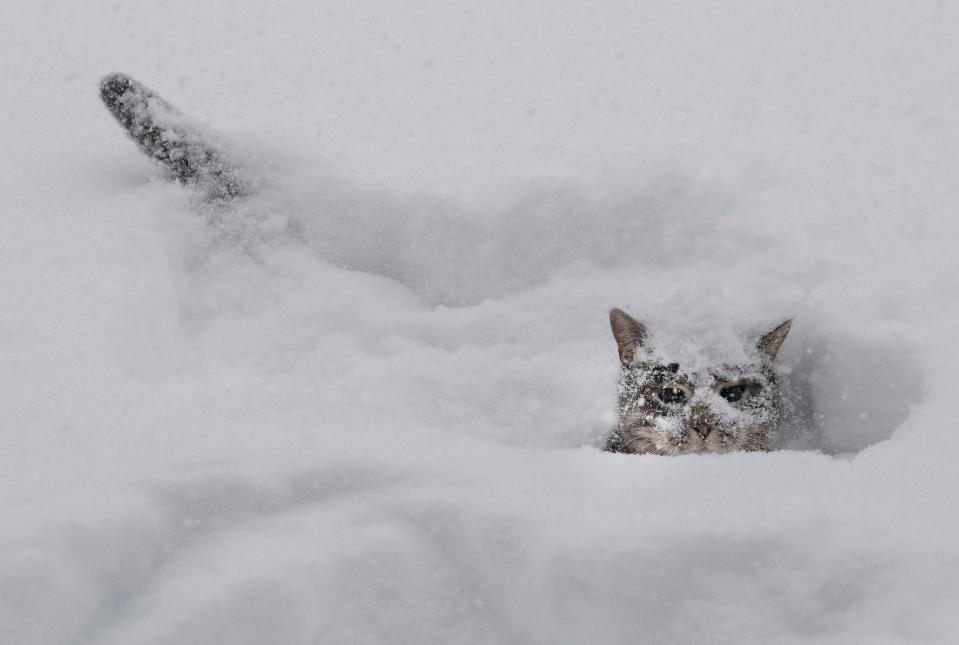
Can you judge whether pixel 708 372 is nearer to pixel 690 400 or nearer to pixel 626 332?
pixel 690 400

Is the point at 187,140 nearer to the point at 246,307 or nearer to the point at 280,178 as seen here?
the point at 280,178

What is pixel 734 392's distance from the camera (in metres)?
2.85

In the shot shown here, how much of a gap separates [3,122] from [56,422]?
8.67ft

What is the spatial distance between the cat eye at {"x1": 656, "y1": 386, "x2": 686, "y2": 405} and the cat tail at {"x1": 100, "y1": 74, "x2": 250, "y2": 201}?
2.06 meters

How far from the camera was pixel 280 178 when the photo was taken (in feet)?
11.8

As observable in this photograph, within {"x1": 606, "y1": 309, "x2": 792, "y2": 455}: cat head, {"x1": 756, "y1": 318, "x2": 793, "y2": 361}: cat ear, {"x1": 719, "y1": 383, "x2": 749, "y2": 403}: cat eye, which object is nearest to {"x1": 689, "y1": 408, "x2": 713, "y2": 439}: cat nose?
{"x1": 606, "y1": 309, "x2": 792, "y2": 455}: cat head

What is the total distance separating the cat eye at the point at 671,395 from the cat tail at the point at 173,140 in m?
2.06

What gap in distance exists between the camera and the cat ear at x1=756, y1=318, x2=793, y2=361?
2.73 metres

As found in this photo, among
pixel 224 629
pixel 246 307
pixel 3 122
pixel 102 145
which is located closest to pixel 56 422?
pixel 224 629

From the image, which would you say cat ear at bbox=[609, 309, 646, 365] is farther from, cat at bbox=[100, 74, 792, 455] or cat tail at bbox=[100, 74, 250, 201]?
cat tail at bbox=[100, 74, 250, 201]

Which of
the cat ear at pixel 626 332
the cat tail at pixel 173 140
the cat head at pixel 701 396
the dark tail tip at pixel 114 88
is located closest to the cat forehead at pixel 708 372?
the cat head at pixel 701 396

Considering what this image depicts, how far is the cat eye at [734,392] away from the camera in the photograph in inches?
111

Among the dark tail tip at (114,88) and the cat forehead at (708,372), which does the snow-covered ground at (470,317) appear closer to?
the cat forehead at (708,372)

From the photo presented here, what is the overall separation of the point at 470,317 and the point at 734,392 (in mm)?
1114
